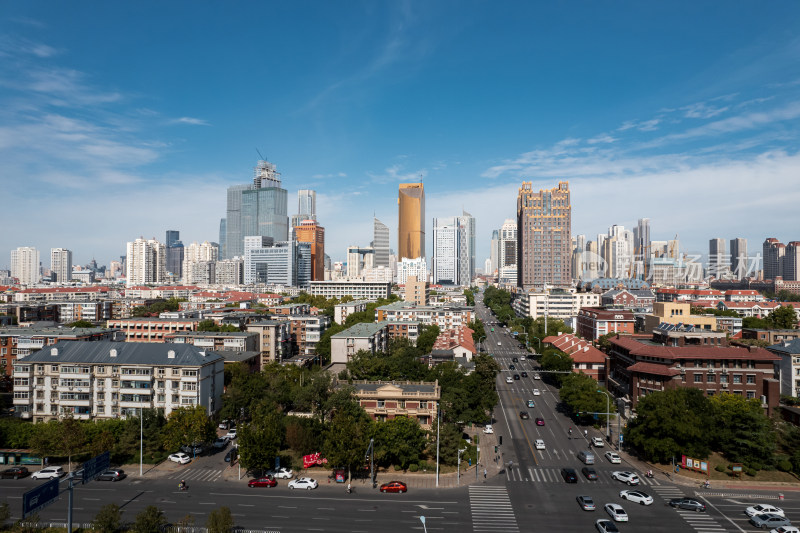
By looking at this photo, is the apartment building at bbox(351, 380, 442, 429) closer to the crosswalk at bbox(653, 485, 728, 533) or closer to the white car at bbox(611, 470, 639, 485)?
the white car at bbox(611, 470, 639, 485)

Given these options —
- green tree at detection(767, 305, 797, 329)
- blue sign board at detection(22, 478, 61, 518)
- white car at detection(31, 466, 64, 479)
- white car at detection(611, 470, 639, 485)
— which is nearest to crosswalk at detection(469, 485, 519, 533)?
white car at detection(611, 470, 639, 485)

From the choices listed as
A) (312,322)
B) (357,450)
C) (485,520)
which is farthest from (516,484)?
(312,322)

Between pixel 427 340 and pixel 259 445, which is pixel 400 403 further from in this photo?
pixel 427 340

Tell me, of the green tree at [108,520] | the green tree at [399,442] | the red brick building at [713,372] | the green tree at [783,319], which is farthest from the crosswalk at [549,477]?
the green tree at [783,319]

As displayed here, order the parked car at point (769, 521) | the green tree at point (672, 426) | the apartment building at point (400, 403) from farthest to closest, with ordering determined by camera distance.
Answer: the apartment building at point (400, 403)
the green tree at point (672, 426)
the parked car at point (769, 521)

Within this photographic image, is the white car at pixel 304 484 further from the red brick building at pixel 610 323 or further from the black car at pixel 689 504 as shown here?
the red brick building at pixel 610 323

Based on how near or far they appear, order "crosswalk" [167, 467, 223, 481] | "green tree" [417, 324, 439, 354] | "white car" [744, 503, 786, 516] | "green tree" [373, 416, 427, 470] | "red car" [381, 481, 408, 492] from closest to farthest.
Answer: "white car" [744, 503, 786, 516] → "red car" [381, 481, 408, 492] → "crosswalk" [167, 467, 223, 481] → "green tree" [373, 416, 427, 470] → "green tree" [417, 324, 439, 354]

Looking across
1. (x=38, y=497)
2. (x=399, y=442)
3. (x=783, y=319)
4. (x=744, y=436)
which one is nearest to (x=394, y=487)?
(x=399, y=442)
